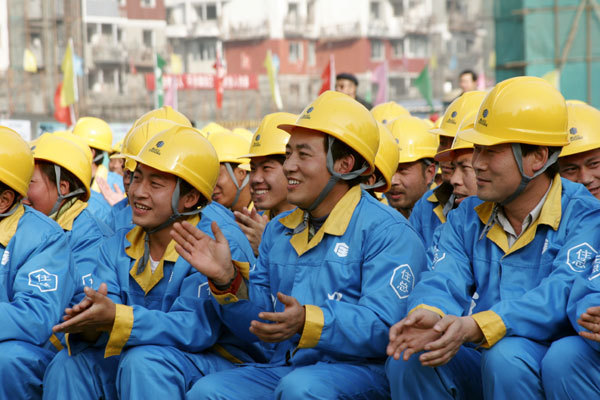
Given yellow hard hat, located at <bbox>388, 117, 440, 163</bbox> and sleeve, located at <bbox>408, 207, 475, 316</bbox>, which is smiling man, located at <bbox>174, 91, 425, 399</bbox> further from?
yellow hard hat, located at <bbox>388, 117, 440, 163</bbox>

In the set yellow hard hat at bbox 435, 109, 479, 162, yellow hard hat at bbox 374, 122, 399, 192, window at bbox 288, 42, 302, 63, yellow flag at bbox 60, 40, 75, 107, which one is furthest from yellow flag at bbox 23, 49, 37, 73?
yellow hard hat at bbox 435, 109, 479, 162

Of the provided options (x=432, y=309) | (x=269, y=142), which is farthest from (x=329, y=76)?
(x=432, y=309)

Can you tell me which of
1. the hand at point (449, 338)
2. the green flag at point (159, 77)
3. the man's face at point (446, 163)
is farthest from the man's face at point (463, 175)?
the green flag at point (159, 77)

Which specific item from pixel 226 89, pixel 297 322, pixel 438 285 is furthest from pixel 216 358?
pixel 226 89

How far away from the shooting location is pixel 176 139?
5.10 meters

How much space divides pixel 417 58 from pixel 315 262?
60.5m

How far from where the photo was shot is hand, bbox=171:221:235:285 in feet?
14.1

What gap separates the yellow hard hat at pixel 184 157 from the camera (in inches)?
196

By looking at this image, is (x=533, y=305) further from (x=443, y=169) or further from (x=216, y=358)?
(x=443, y=169)

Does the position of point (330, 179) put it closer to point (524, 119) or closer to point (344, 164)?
point (344, 164)

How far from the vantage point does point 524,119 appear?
4.23 meters

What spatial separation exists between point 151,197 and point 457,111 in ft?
8.54

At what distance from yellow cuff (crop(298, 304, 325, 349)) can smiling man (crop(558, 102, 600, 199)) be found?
7.51ft

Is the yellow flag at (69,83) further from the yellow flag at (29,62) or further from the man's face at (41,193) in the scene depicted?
the yellow flag at (29,62)
